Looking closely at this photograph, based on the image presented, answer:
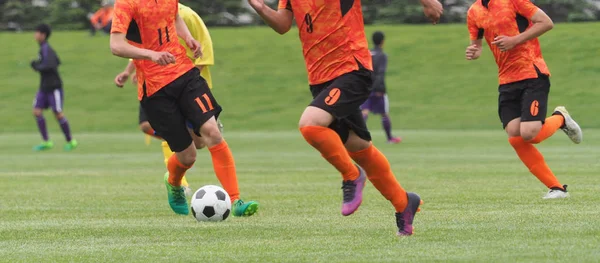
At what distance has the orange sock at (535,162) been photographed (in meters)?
10.4

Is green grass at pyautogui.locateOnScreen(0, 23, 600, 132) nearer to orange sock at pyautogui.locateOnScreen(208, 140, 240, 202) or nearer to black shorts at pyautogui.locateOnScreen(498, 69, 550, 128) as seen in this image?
black shorts at pyautogui.locateOnScreen(498, 69, 550, 128)

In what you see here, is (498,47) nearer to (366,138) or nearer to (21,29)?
(366,138)

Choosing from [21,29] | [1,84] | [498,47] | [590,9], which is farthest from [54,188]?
[21,29]

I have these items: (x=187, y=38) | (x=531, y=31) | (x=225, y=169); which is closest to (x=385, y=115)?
(x=531, y=31)

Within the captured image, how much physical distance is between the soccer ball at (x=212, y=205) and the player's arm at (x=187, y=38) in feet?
3.77

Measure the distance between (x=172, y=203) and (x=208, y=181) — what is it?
13.1 ft

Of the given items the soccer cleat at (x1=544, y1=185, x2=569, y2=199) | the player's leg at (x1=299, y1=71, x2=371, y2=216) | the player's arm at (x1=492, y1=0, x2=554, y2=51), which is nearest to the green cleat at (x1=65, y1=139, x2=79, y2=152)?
→ the soccer cleat at (x1=544, y1=185, x2=569, y2=199)

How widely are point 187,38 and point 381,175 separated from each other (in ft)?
8.71

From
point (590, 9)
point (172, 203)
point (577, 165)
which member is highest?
point (172, 203)

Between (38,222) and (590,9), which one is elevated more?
(38,222)

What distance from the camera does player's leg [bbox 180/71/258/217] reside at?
908 cm

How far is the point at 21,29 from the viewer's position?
53.8 m

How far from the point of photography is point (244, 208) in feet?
29.7

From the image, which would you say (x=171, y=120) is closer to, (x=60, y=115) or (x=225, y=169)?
(x=225, y=169)
